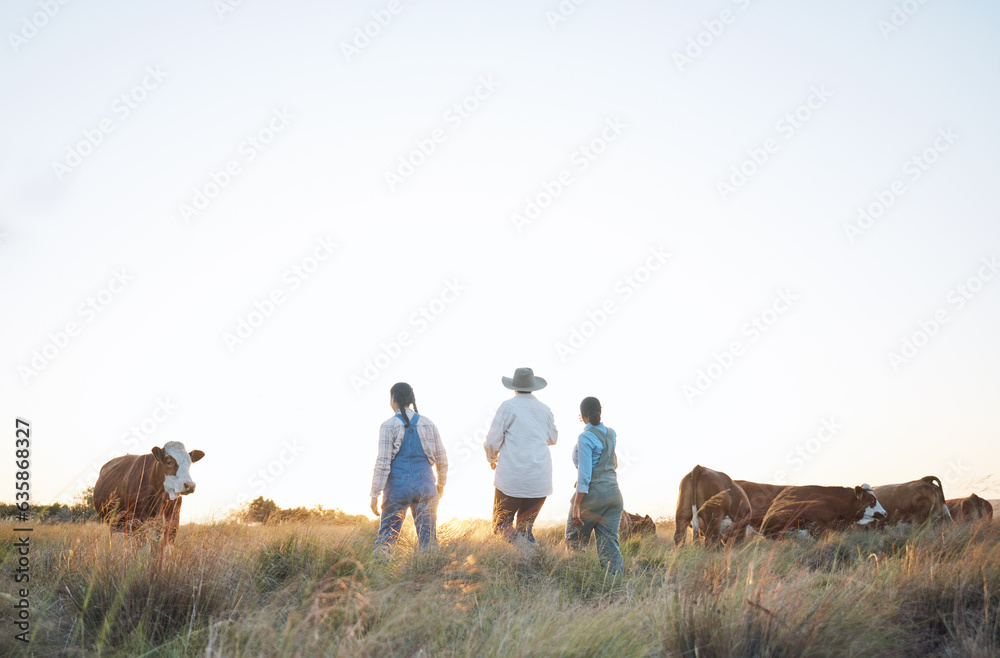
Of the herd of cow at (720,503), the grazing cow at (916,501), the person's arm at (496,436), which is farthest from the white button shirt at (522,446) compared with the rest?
the grazing cow at (916,501)

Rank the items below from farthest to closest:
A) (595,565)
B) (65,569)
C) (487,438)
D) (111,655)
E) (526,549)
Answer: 1. (487,438)
2. (526,549)
3. (595,565)
4. (65,569)
5. (111,655)

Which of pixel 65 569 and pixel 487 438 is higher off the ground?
pixel 487 438

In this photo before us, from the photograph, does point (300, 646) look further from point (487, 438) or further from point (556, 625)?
point (487, 438)

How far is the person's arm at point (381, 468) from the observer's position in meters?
A: 7.44

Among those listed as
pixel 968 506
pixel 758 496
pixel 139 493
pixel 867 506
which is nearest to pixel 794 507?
pixel 758 496

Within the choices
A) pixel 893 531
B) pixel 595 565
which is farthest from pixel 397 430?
pixel 893 531

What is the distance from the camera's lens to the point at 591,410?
7.64 metres

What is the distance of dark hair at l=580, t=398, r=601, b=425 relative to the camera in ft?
25.0

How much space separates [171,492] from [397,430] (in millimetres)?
3440

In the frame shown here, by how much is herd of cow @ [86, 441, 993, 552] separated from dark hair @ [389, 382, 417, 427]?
2.57 m

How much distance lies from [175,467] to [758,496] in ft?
33.4

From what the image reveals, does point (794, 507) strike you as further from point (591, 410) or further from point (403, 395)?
point (403, 395)

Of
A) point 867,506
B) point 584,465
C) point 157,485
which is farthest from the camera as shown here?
point 867,506

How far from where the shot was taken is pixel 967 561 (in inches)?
223
